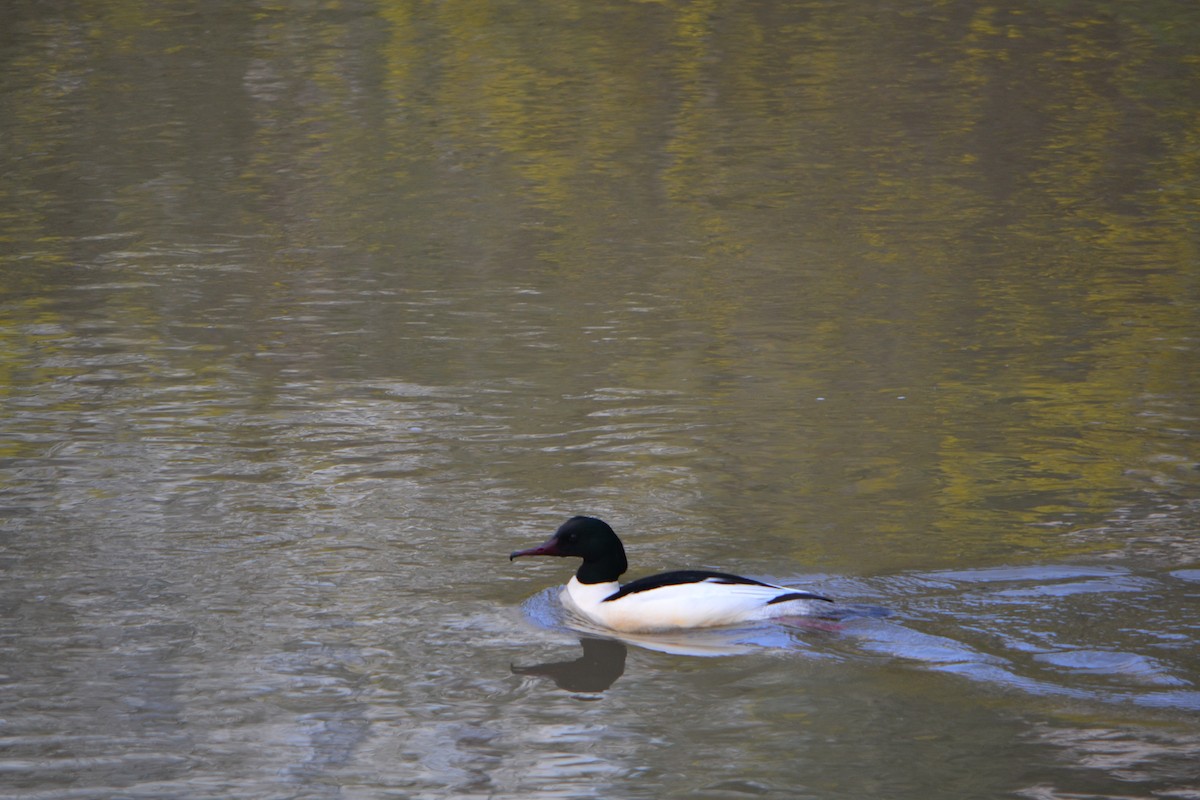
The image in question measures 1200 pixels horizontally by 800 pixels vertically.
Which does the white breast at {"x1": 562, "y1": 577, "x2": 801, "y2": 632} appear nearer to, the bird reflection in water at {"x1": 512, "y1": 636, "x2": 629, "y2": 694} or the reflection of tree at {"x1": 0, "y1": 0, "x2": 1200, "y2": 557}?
the bird reflection in water at {"x1": 512, "y1": 636, "x2": 629, "y2": 694}

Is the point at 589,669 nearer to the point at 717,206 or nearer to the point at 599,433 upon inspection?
the point at 599,433

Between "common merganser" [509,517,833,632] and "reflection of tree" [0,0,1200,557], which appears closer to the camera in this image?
"common merganser" [509,517,833,632]

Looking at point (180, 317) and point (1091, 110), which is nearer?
point (180, 317)

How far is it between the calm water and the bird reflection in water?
24mm

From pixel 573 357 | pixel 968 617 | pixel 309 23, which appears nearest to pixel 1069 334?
pixel 573 357

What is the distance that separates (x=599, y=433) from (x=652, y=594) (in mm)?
2962

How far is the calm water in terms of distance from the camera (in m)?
7.04

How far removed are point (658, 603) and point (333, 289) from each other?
7288mm

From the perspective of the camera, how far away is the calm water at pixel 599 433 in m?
7.04

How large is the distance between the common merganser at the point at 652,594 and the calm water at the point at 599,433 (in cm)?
13

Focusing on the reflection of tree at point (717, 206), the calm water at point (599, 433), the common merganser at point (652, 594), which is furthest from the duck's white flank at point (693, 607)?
the reflection of tree at point (717, 206)

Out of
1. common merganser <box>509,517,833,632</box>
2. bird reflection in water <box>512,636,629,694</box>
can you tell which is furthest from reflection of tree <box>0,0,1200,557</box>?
bird reflection in water <box>512,636,629,694</box>

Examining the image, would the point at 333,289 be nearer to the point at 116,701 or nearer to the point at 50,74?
the point at 116,701

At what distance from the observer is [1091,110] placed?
853 inches
